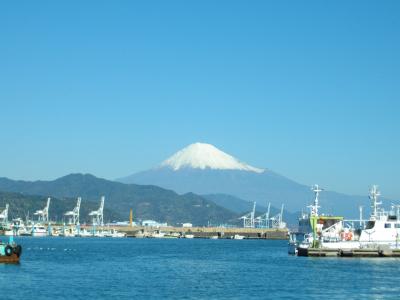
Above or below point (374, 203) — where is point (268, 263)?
below

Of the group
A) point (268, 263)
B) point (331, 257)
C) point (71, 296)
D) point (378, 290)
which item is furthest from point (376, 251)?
point (71, 296)

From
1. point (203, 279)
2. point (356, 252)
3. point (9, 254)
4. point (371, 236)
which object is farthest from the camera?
point (371, 236)

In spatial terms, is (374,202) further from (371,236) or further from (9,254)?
(9,254)

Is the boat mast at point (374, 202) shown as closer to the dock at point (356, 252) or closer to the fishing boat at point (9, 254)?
the dock at point (356, 252)

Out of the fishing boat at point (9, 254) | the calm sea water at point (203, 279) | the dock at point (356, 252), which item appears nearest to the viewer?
the calm sea water at point (203, 279)

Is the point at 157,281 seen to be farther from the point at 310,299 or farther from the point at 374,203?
the point at 374,203

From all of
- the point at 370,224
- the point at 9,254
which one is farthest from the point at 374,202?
the point at 9,254

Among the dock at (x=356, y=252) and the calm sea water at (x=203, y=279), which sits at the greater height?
the dock at (x=356, y=252)

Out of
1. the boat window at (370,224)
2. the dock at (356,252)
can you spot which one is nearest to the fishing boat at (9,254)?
the dock at (356,252)

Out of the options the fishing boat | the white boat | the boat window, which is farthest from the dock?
the fishing boat

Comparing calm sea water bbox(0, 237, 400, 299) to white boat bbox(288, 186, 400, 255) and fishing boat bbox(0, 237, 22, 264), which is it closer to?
fishing boat bbox(0, 237, 22, 264)

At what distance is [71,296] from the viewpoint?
5225 cm

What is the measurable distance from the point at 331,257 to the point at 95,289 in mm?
38740

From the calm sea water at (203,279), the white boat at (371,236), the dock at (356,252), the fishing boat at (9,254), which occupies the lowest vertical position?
the calm sea water at (203,279)
